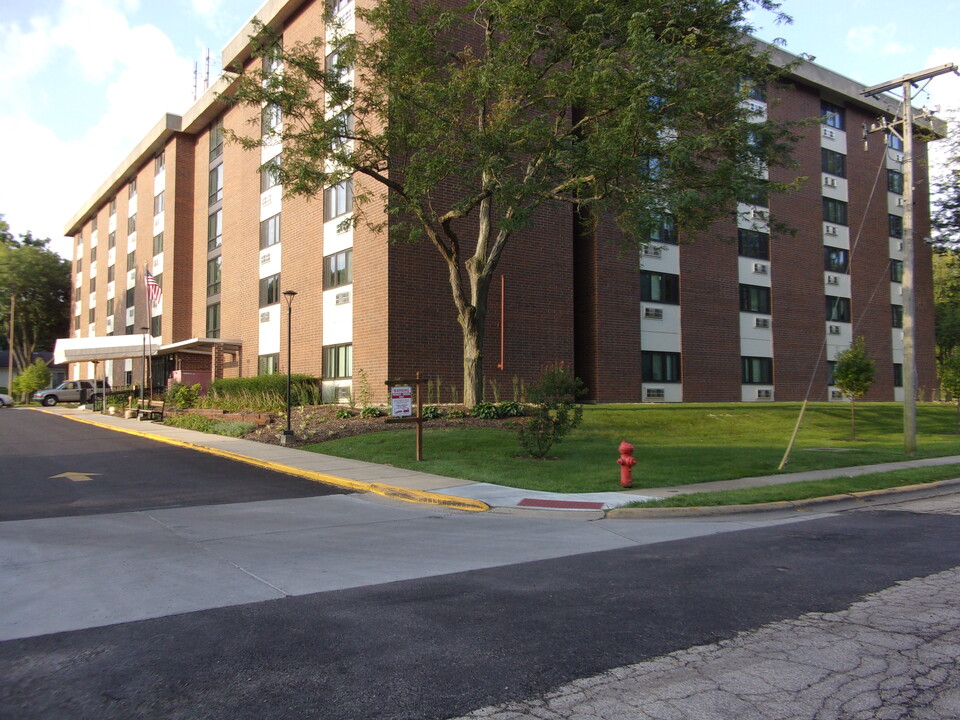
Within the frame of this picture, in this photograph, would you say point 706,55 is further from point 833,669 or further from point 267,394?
point 267,394

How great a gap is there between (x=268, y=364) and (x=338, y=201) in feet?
28.6

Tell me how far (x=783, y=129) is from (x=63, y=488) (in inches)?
701

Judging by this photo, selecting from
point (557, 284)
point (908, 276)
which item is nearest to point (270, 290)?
point (557, 284)

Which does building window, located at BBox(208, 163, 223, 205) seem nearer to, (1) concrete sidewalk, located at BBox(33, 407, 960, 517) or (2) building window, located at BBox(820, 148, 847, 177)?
(1) concrete sidewalk, located at BBox(33, 407, 960, 517)

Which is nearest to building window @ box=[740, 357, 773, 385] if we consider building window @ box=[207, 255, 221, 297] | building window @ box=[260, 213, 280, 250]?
building window @ box=[260, 213, 280, 250]

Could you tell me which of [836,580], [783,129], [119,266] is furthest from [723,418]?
[119,266]

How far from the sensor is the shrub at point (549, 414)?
15.1m

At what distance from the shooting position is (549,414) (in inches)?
612

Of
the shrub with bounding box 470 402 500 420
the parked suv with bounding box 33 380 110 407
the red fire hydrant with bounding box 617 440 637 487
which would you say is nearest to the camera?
the red fire hydrant with bounding box 617 440 637 487

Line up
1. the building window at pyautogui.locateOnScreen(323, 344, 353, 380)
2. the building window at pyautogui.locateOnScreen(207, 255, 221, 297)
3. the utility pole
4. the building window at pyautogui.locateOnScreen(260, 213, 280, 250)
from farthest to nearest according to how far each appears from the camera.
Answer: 1. the building window at pyautogui.locateOnScreen(207, 255, 221, 297)
2. the building window at pyautogui.locateOnScreen(260, 213, 280, 250)
3. the building window at pyautogui.locateOnScreen(323, 344, 353, 380)
4. the utility pole

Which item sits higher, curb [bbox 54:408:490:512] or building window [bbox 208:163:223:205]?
building window [bbox 208:163:223:205]

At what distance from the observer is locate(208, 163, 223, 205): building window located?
39.3 metres

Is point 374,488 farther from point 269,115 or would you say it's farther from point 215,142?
point 215,142

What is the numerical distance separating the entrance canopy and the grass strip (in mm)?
31409
